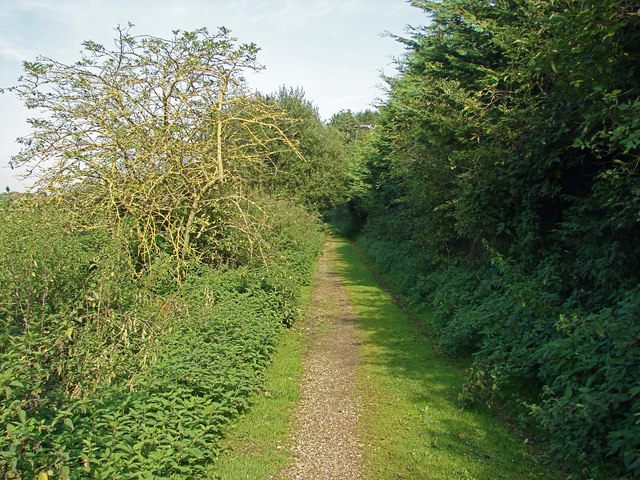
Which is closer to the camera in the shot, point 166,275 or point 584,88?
point 584,88

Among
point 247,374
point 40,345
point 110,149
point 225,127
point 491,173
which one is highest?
point 225,127

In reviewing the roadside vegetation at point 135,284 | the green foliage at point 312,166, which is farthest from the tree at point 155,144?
the green foliage at point 312,166

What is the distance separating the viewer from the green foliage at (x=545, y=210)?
14.5 ft

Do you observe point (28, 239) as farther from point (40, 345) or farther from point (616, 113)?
point (616, 113)

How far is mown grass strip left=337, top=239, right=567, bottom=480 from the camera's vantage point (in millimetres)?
4441

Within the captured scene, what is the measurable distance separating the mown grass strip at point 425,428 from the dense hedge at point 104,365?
174cm

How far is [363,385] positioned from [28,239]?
16.2 feet

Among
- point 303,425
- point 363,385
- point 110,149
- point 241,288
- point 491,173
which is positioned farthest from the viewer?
point 241,288

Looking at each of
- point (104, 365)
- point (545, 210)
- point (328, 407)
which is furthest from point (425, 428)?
point (545, 210)

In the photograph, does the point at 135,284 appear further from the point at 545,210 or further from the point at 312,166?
the point at 312,166

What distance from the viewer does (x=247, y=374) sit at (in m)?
5.82

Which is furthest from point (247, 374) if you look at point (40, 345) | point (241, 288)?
point (241, 288)

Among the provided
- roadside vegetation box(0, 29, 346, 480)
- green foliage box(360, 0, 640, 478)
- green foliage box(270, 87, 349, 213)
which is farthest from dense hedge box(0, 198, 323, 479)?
green foliage box(270, 87, 349, 213)

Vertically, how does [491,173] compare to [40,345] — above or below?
above
